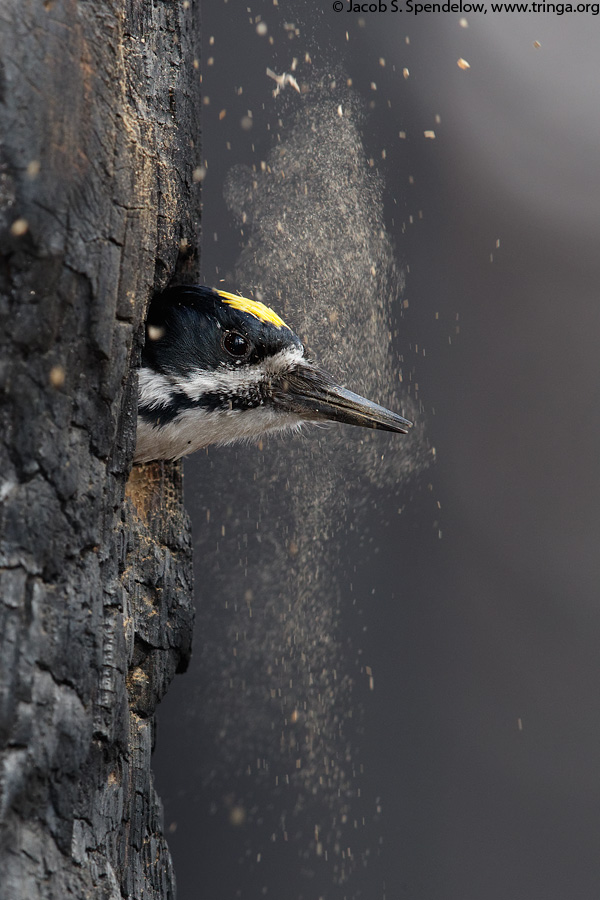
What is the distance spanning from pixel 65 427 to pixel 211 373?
476 mm

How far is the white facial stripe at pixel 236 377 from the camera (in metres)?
1.18

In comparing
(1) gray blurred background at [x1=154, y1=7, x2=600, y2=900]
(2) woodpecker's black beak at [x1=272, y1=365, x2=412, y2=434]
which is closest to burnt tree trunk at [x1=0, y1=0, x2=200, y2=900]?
(2) woodpecker's black beak at [x1=272, y1=365, x2=412, y2=434]

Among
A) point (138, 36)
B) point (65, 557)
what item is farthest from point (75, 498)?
point (138, 36)

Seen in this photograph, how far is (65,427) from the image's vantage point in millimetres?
736

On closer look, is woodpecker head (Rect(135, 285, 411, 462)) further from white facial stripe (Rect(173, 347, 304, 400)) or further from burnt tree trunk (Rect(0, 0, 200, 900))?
burnt tree trunk (Rect(0, 0, 200, 900))

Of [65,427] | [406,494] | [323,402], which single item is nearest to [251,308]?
[323,402]

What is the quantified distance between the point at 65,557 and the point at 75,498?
2.1 inches

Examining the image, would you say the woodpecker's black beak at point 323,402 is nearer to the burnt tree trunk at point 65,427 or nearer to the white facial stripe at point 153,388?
the white facial stripe at point 153,388

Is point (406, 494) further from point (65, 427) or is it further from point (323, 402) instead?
point (65, 427)

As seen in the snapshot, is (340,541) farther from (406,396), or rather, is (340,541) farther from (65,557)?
(65,557)

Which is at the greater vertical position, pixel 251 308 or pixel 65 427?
pixel 251 308

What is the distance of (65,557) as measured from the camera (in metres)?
0.74

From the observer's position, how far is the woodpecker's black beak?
1.27 metres

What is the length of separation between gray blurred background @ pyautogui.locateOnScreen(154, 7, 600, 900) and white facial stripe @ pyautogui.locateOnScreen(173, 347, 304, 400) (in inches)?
21.5
